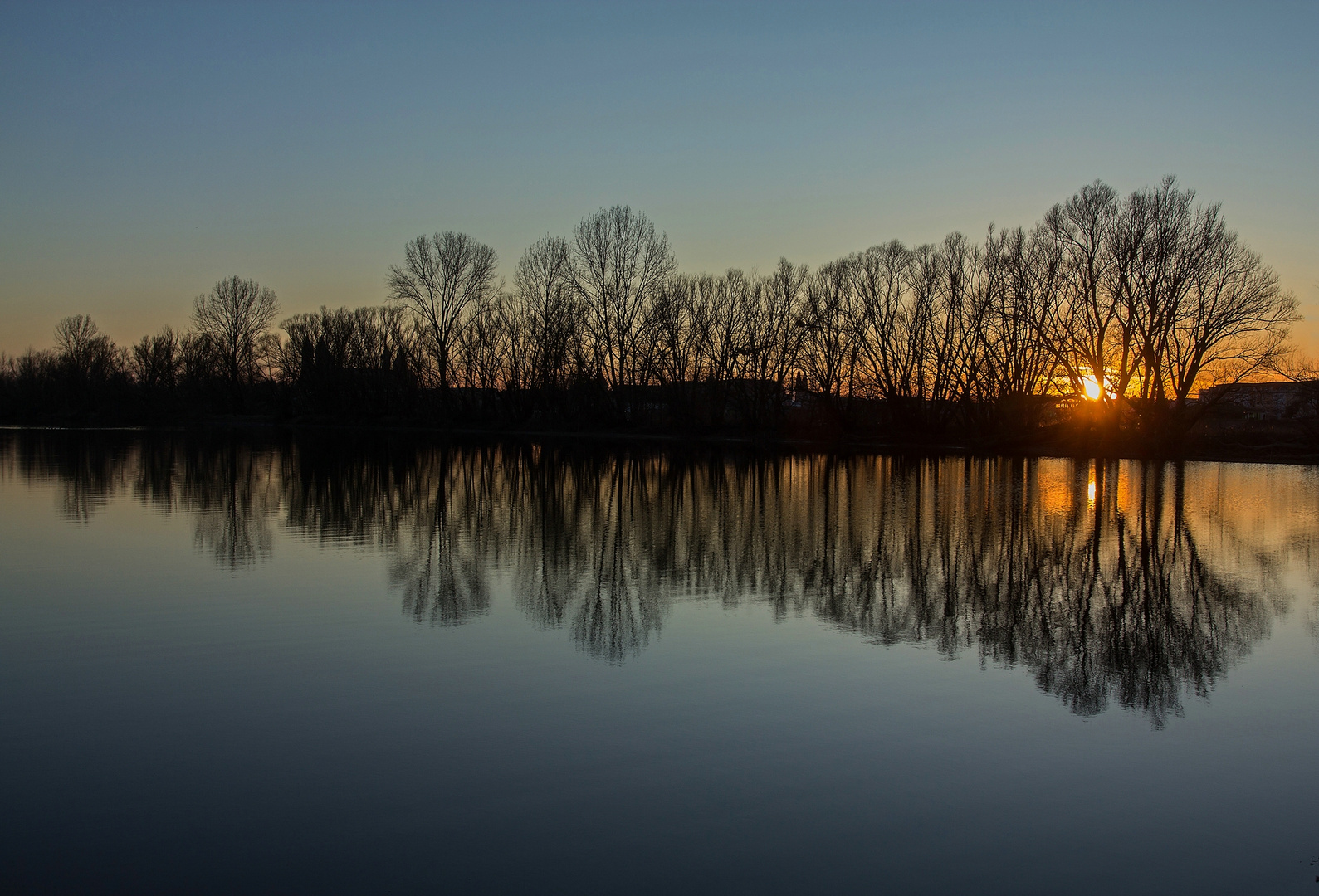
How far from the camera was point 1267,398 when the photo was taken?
52.6 metres

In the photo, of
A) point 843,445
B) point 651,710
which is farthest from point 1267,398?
point 651,710

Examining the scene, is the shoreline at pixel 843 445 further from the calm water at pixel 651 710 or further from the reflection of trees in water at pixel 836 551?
the calm water at pixel 651 710

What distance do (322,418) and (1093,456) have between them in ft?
203

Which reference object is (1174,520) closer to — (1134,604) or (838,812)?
(1134,604)

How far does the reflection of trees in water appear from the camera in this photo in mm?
8695

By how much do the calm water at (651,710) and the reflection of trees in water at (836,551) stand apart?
3.5 inches

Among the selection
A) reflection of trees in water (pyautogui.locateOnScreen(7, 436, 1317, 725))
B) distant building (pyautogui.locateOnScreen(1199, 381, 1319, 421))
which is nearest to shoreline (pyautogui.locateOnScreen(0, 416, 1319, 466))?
distant building (pyautogui.locateOnScreen(1199, 381, 1319, 421))

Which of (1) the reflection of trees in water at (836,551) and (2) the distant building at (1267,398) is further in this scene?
Answer: (2) the distant building at (1267,398)

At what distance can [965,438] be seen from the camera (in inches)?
1975

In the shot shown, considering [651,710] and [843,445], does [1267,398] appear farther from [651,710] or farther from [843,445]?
[651,710]

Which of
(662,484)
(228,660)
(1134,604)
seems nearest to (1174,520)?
(1134,604)

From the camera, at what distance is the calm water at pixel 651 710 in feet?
14.3

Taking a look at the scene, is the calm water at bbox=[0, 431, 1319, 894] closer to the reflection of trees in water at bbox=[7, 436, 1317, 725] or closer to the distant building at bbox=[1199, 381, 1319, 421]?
the reflection of trees in water at bbox=[7, 436, 1317, 725]

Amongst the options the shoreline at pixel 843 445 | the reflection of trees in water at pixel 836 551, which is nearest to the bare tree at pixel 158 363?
the shoreline at pixel 843 445
